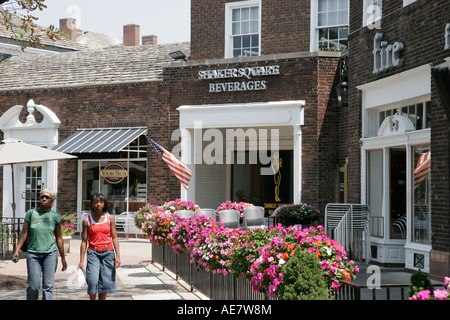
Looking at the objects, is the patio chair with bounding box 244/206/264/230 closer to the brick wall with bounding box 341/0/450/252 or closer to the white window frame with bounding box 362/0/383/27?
the brick wall with bounding box 341/0/450/252

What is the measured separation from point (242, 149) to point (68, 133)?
605 centimetres

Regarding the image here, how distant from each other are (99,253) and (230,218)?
7.44 m

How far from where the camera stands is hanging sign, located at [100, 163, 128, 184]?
21469mm

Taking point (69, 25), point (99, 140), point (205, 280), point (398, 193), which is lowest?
point (205, 280)

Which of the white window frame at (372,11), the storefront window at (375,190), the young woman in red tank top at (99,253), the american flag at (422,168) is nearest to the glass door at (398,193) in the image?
the storefront window at (375,190)

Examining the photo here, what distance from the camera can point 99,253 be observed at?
8789mm

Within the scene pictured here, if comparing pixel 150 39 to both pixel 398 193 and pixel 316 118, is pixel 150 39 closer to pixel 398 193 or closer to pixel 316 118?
pixel 316 118

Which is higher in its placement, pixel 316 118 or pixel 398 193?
pixel 316 118

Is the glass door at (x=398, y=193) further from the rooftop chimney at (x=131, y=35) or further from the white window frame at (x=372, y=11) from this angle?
the rooftop chimney at (x=131, y=35)

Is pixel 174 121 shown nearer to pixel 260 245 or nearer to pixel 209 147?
pixel 209 147

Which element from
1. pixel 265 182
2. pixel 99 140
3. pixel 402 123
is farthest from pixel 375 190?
pixel 265 182

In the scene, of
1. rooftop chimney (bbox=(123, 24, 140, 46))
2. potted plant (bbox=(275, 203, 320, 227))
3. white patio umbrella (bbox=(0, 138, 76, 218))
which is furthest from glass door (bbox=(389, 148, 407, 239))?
rooftop chimney (bbox=(123, 24, 140, 46))

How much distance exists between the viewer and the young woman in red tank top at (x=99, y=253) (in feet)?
28.7

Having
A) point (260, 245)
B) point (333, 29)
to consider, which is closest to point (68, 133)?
point (333, 29)
